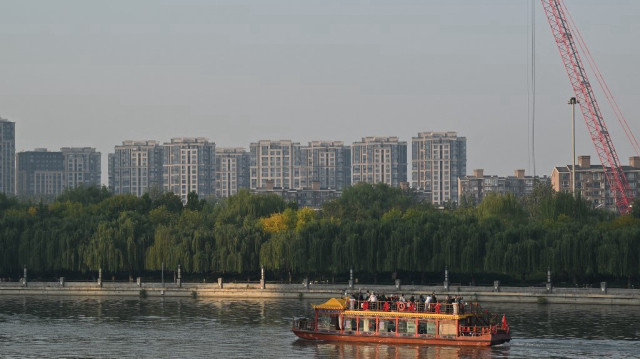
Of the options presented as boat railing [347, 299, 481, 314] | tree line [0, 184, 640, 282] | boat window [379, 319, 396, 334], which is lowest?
boat window [379, 319, 396, 334]

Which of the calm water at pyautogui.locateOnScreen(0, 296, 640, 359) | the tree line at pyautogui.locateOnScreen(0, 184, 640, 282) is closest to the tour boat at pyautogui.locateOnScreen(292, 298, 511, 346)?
the calm water at pyautogui.locateOnScreen(0, 296, 640, 359)

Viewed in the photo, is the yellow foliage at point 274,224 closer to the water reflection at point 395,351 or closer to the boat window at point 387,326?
the boat window at point 387,326

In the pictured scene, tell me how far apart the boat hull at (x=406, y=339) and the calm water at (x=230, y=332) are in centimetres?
44

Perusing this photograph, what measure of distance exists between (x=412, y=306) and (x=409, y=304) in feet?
0.90

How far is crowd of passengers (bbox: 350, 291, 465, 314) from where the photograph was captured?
63.0 meters

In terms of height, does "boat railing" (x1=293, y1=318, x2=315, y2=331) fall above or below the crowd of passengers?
below

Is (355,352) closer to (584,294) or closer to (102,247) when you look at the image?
(584,294)

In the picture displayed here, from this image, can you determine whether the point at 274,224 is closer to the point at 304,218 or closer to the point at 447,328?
the point at 304,218

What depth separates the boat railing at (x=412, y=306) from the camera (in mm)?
62963

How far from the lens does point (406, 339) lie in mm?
63469

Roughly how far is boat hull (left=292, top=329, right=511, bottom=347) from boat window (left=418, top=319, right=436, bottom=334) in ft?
1.60

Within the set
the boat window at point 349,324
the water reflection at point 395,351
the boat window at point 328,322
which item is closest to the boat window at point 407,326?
the water reflection at point 395,351

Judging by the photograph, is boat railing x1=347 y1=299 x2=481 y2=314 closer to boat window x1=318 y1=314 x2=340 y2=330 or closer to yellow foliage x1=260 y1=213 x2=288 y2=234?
boat window x1=318 y1=314 x2=340 y2=330

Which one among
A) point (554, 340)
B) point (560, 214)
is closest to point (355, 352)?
point (554, 340)
